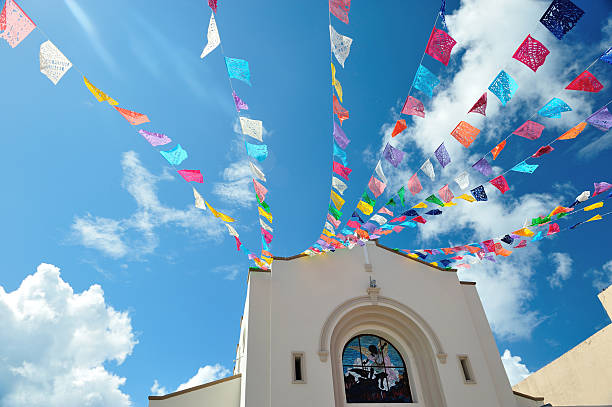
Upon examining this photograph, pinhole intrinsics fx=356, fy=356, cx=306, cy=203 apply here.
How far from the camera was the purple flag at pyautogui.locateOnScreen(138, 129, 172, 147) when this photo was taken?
551 cm

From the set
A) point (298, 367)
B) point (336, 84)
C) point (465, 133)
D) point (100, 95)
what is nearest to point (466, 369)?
point (298, 367)

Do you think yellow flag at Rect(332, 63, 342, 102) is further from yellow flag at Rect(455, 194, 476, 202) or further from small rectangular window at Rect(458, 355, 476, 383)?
small rectangular window at Rect(458, 355, 476, 383)

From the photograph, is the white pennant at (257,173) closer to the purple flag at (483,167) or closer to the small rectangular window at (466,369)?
the purple flag at (483,167)

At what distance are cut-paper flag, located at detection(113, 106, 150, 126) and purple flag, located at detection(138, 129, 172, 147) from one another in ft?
1.09

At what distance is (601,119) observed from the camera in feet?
18.8

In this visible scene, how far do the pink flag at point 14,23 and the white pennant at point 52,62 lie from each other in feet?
0.84

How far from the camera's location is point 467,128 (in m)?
6.57

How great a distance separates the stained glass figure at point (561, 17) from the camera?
4309 mm

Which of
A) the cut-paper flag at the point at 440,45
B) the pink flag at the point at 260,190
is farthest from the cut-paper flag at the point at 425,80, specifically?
the pink flag at the point at 260,190

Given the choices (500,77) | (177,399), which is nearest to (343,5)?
(500,77)

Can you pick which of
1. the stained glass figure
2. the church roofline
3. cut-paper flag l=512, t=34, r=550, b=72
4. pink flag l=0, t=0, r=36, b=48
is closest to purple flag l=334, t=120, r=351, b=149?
cut-paper flag l=512, t=34, r=550, b=72

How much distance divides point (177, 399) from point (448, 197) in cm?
771

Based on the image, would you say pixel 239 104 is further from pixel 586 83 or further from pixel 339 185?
pixel 586 83

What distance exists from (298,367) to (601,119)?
7729 mm
